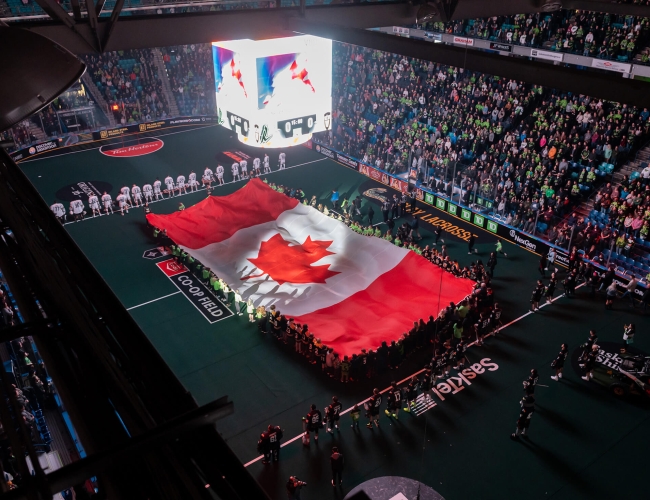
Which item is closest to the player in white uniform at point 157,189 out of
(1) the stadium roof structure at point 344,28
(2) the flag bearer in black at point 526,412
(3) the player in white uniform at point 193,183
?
(3) the player in white uniform at point 193,183

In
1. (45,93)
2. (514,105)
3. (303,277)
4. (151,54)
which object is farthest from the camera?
(151,54)

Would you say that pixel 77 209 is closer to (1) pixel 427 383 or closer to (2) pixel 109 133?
(2) pixel 109 133

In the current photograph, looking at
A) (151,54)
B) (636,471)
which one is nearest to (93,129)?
(151,54)

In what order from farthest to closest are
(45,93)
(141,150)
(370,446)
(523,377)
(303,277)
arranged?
(141,150) < (303,277) < (523,377) < (370,446) < (45,93)

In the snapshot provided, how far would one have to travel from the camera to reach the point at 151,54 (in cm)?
4369

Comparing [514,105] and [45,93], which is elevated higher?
[45,93]

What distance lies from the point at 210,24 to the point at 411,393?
1099cm

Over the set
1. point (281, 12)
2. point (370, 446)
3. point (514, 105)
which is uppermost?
point (281, 12)

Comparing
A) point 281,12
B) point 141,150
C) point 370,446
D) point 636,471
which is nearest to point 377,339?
point 370,446

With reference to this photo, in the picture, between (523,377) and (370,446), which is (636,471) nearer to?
(523,377)

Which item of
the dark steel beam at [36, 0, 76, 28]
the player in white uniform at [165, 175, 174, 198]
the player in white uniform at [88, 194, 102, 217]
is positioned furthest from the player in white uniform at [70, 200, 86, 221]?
the dark steel beam at [36, 0, 76, 28]

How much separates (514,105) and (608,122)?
210 inches

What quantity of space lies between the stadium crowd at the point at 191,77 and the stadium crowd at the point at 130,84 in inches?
42.6

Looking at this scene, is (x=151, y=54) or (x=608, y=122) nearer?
(x=608, y=122)
